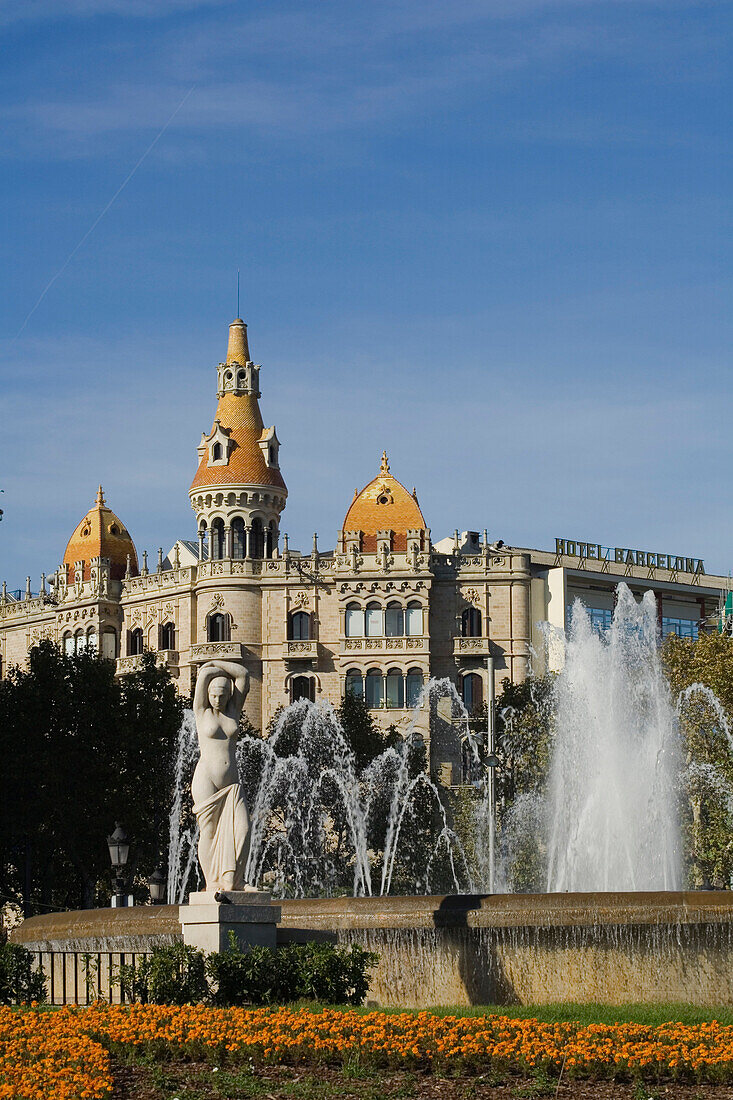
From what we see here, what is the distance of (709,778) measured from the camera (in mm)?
45156

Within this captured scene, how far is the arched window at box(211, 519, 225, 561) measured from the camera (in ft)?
263

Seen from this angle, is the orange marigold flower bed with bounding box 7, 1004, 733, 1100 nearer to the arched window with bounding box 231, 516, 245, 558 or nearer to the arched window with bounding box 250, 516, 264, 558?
the arched window with bounding box 231, 516, 245, 558

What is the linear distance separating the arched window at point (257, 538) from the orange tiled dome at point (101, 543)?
9.57m

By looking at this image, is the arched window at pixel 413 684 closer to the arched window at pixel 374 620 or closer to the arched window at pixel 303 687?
the arched window at pixel 374 620

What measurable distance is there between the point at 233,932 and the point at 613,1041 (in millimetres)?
4784

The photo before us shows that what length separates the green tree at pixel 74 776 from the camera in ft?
158

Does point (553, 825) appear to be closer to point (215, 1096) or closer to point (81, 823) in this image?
point (81, 823)

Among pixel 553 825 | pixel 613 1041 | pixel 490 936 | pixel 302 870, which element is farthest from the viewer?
pixel 302 870

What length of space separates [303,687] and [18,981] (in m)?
59.3

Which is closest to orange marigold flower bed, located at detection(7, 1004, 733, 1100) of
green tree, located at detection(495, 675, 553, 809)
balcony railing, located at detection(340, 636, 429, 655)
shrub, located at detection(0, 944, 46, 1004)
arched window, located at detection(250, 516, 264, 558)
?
shrub, located at detection(0, 944, 46, 1004)

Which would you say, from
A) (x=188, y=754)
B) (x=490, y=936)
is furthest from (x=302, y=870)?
(x=490, y=936)

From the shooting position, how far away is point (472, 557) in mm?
78688

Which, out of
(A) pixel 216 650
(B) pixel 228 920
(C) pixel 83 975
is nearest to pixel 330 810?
(A) pixel 216 650

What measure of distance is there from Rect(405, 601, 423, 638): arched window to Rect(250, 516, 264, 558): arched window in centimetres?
779
